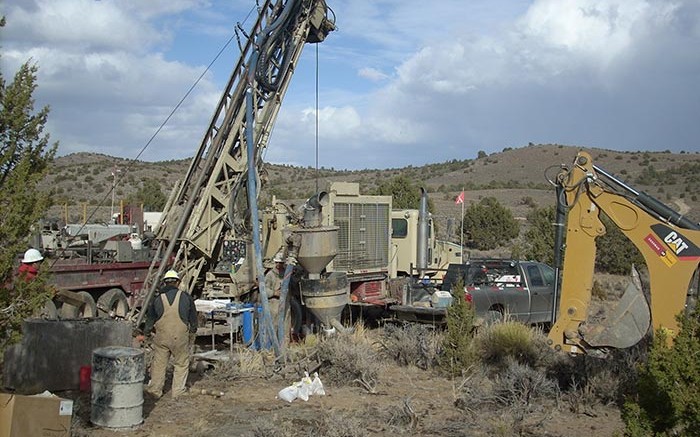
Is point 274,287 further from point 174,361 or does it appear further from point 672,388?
point 672,388

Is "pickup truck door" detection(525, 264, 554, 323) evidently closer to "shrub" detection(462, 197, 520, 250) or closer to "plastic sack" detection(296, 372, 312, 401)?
"plastic sack" detection(296, 372, 312, 401)

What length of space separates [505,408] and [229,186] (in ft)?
25.7

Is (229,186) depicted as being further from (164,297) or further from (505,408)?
(505,408)

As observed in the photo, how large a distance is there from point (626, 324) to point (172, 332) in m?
5.63

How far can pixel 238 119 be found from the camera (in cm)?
1541

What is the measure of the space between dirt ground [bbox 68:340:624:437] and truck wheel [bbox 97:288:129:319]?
5.50 meters

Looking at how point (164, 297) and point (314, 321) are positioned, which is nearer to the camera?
point (164, 297)

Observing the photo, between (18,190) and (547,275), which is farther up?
(18,190)

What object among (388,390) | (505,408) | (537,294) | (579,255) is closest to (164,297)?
(388,390)

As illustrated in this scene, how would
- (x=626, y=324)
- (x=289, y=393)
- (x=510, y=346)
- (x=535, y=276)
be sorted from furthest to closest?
(x=535, y=276)
(x=510, y=346)
(x=289, y=393)
(x=626, y=324)

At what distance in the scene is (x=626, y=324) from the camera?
9164 mm

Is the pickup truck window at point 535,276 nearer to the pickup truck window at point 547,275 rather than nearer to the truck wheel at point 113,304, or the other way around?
the pickup truck window at point 547,275

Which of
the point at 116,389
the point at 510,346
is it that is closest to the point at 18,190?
the point at 116,389

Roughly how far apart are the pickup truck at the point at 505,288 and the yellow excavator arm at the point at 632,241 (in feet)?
17.3
